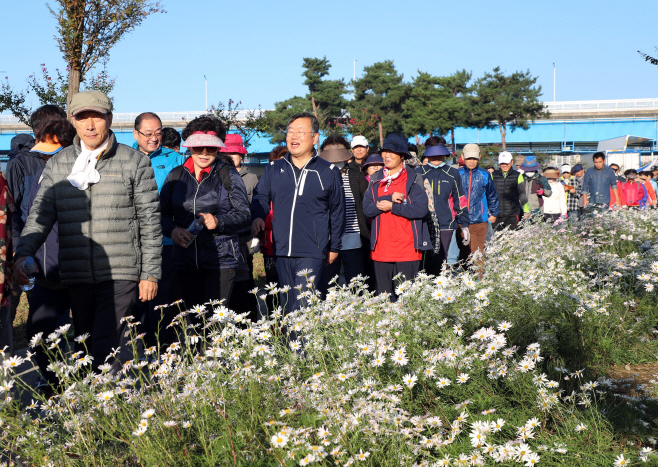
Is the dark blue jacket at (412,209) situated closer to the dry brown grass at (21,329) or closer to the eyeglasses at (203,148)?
the eyeglasses at (203,148)

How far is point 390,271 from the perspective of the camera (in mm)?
6531

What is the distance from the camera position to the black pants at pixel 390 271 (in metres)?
6.41

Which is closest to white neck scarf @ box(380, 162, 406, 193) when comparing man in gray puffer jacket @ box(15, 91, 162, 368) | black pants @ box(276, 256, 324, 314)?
black pants @ box(276, 256, 324, 314)

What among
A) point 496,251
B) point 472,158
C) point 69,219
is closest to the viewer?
point 69,219

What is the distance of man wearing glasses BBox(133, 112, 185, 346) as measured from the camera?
19.5 ft

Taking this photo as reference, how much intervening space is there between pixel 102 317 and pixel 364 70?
76.8 metres

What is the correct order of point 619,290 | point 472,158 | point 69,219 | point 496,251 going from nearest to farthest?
1. point 69,219
2. point 619,290
3. point 496,251
4. point 472,158

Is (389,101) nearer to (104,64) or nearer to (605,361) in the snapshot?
(104,64)

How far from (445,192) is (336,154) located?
1877mm

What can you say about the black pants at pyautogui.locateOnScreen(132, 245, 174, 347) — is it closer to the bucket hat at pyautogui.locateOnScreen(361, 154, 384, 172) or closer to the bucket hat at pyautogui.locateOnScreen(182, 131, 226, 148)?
the bucket hat at pyautogui.locateOnScreen(182, 131, 226, 148)

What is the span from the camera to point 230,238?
5520 mm

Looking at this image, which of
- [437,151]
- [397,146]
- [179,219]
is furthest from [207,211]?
[437,151]

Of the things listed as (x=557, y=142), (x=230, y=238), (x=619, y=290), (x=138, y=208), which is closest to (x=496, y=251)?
(x=619, y=290)

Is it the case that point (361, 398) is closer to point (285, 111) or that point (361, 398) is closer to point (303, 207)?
point (303, 207)
